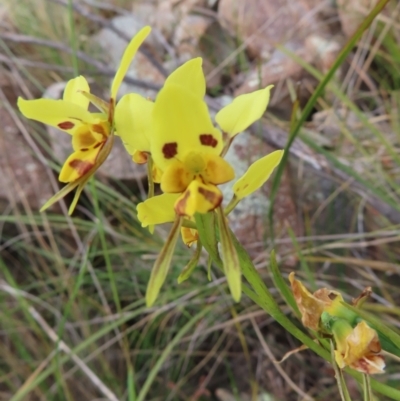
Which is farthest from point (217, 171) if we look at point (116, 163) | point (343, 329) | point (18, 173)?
point (18, 173)

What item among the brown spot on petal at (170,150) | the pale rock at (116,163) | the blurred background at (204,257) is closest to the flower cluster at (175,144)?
the brown spot on petal at (170,150)

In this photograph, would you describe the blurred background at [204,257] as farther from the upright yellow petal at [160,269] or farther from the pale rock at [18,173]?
the upright yellow petal at [160,269]

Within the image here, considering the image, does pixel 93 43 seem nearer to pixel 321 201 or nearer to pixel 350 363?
pixel 321 201

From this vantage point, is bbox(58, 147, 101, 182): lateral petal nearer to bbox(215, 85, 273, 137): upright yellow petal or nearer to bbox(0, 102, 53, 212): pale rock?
bbox(215, 85, 273, 137): upright yellow petal

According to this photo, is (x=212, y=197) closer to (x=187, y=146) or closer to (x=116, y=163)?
(x=187, y=146)

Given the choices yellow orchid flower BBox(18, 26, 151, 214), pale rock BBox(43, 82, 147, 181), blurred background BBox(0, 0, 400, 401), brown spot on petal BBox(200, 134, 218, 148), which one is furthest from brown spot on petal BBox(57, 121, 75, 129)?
pale rock BBox(43, 82, 147, 181)
